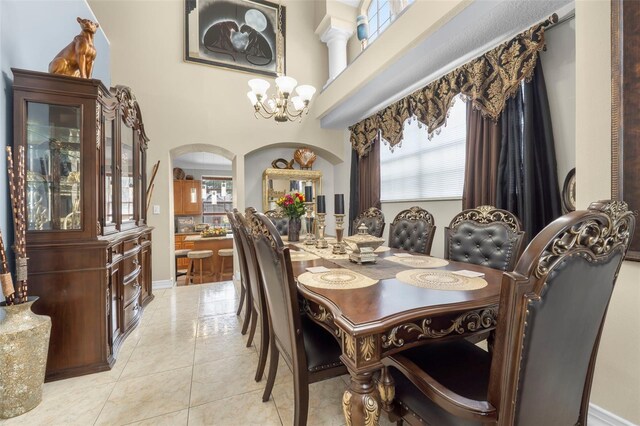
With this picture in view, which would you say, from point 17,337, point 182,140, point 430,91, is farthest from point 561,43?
point 182,140

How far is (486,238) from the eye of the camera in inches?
75.7

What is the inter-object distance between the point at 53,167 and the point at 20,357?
4.00 feet

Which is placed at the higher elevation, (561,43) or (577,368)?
(561,43)

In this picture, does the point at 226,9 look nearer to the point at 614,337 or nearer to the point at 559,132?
the point at 559,132

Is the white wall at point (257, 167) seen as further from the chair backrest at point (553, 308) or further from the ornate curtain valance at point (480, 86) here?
the chair backrest at point (553, 308)

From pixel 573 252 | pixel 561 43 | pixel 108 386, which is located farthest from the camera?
pixel 561 43

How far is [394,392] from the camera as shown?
1028 mm

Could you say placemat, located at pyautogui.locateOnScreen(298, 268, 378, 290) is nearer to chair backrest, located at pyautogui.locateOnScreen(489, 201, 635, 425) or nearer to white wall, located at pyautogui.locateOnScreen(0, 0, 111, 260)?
chair backrest, located at pyautogui.locateOnScreen(489, 201, 635, 425)

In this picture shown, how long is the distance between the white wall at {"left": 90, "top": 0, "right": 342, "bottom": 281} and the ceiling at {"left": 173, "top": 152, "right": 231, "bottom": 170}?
2659mm

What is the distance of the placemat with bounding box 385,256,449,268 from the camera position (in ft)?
5.74

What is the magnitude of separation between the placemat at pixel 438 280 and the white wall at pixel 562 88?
1450 mm

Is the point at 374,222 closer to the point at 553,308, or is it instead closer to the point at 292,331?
the point at 292,331

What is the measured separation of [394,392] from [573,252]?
2.43ft

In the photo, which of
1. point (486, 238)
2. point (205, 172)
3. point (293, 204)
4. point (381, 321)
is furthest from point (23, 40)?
point (205, 172)
